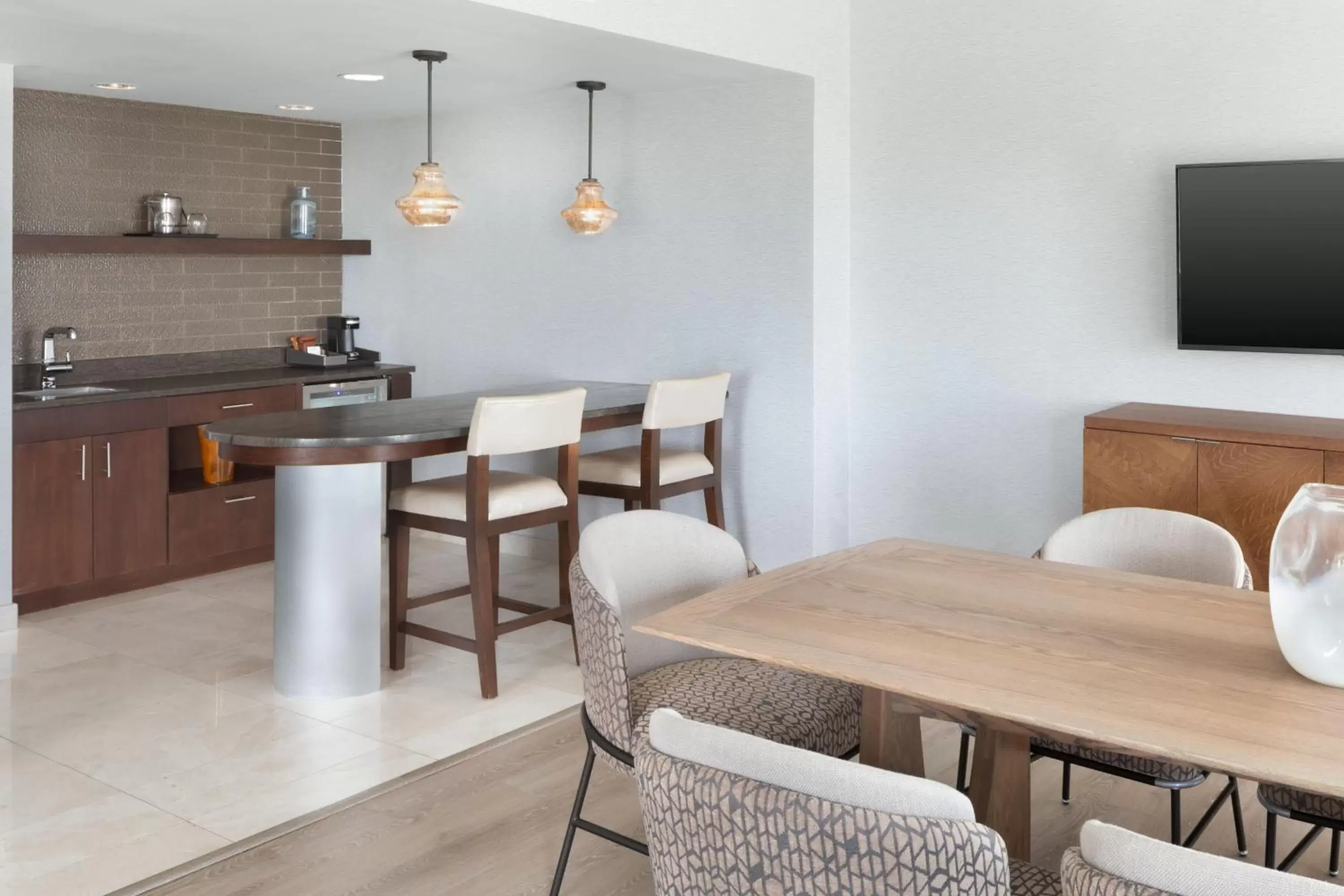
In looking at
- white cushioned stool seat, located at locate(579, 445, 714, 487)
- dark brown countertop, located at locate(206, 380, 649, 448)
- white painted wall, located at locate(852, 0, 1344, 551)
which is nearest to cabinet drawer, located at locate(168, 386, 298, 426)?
dark brown countertop, located at locate(206, 380, 649, 448)

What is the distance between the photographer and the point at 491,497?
414cm

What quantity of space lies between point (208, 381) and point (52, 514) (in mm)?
961

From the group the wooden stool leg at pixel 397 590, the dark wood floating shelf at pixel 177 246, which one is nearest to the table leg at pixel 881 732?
the wooden stool leg at pixel 397 590

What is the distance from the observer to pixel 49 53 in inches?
178

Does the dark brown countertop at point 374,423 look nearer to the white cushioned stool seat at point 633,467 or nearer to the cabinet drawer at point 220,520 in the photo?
the white cushioned stool seat at point 633,467

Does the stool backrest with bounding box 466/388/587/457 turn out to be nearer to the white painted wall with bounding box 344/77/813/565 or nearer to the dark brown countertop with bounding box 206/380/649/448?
the dark brown countertop with bounding box 206/380/649/448

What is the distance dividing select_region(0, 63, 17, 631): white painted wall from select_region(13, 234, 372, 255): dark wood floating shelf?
19.6 inches

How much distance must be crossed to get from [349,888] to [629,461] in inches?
91.5

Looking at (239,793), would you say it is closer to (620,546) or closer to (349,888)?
(349,888)

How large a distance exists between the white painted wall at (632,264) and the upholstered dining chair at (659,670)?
2.29 m

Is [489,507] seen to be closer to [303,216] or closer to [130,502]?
[130,502]

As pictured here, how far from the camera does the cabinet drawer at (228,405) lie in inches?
213

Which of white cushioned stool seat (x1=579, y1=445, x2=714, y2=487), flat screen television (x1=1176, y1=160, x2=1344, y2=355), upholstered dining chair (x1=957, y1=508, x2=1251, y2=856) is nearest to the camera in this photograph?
upholstered dining chair (x1=957, y1=508, x2=1251, y2=856)

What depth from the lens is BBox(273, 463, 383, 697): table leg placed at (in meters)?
4.00
